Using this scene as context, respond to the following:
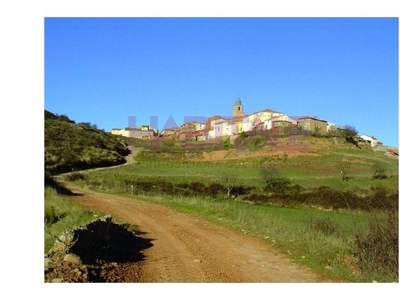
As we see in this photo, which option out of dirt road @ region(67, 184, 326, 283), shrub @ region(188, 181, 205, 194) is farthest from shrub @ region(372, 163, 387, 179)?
dirt road @ region(67, 184, 326, 283)

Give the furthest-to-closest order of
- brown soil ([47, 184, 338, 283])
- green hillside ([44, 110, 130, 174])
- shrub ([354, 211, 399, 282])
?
green hillside ([44, 110, 130, 174]) < shrub ([354, 211, 399, 282]) < brown soil ([47, 184, 338, 283])

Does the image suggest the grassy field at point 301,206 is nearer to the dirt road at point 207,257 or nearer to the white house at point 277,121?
the dirt road at point 207,257

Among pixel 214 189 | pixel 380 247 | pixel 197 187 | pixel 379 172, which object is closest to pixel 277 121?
pixel 379 172

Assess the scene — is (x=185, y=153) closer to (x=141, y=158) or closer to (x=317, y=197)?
(x=141, y=158)

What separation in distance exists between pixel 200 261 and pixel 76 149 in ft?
158

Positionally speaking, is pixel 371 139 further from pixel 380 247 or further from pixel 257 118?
pixel 380 247

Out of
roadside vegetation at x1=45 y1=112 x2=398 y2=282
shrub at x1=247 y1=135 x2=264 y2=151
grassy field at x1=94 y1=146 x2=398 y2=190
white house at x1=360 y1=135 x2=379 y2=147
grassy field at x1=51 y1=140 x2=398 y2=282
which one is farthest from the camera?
white house at x1=360 y1=135 x2=379 y2=147

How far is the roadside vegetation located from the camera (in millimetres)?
9289

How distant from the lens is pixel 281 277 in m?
7.26

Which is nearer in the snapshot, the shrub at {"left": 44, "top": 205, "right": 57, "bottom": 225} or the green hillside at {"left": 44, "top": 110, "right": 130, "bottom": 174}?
the shrub at {"left": 44, "top": 205, "right": 57, "bottom": 225}

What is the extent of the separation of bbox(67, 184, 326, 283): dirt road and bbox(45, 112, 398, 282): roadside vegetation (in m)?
0.57

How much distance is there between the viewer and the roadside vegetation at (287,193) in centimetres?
929

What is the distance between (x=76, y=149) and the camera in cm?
5425

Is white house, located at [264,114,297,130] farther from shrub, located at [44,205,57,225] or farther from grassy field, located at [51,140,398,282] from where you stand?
shrub, located at [44,205,57,225]
